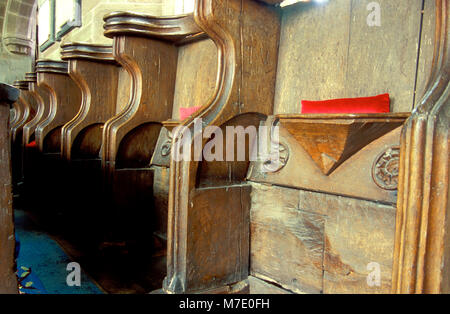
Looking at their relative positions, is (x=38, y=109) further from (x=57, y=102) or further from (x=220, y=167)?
(x=220, y=167)

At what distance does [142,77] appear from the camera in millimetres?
1969

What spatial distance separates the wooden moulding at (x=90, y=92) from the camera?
7.87ft

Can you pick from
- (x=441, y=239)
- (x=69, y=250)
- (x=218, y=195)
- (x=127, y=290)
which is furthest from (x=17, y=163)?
(x=441, y=239)

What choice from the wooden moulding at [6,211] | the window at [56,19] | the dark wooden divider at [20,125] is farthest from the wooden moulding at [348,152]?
the dark wooden divider at [20,125]

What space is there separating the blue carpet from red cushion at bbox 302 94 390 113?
134cm

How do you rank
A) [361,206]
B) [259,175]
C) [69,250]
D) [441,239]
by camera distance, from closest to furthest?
1. [441,239]
2. [361,206]
3. [259,175]
4. [69,250]

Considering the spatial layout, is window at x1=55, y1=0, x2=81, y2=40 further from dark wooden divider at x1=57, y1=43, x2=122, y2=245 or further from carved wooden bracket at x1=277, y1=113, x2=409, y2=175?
carved wooden bracket at x1=277, y1=113, x2=409, y2=175

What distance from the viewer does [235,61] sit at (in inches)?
47.8

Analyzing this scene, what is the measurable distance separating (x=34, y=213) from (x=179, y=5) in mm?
2346

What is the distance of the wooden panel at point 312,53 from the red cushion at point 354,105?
A: 0.26 feet

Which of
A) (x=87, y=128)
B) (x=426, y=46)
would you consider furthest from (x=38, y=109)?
(x=426, y=46)

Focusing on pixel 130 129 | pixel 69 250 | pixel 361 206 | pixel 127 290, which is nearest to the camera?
pixel 361 206

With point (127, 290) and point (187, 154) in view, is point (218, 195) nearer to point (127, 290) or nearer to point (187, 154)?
point (187, 154)

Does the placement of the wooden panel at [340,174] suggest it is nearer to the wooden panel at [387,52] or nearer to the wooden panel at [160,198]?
the wooden panel at [387,52]
